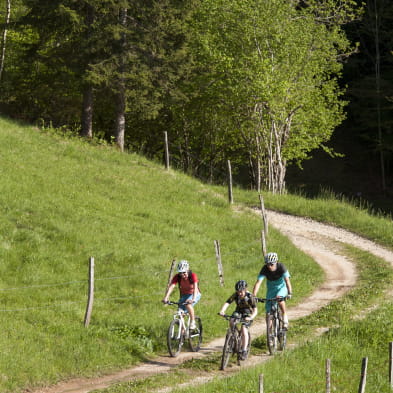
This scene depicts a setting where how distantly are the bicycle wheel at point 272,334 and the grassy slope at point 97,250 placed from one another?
273 centimetres

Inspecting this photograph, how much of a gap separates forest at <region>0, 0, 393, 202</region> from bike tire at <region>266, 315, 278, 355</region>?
2377 cm

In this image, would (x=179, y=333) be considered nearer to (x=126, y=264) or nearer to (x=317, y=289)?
(x=126, y=264)

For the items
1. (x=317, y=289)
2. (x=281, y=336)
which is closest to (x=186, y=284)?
(x=281, y=336)

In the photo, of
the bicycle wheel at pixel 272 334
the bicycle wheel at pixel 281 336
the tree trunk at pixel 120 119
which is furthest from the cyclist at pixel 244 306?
the tree trunk at pixel 120 119

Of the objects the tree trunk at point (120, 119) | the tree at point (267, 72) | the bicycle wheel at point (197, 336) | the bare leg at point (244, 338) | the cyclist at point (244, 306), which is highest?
the tree at point (267, 72)

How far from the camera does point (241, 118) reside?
46.2 meters

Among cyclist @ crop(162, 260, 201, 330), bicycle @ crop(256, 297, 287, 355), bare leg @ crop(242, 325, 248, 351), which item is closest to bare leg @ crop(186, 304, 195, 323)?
cyclist @ crop(162, 260, 201, 330)

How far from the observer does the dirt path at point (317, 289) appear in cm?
1462

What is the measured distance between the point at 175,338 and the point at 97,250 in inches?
307

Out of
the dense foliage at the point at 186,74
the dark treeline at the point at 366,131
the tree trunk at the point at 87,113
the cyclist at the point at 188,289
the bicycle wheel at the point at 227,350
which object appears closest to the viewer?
the bicycle wheel at the point at 227,350

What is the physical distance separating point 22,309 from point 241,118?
30.9 metres

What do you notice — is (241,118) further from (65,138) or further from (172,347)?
(172,347)

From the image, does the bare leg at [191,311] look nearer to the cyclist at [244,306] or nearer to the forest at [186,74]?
the cyclist at [244,306]

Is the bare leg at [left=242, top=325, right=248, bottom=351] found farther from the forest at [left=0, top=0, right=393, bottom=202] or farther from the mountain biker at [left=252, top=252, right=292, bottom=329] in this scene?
the forest at [left=0, top=0, right=393, bottom=202]
